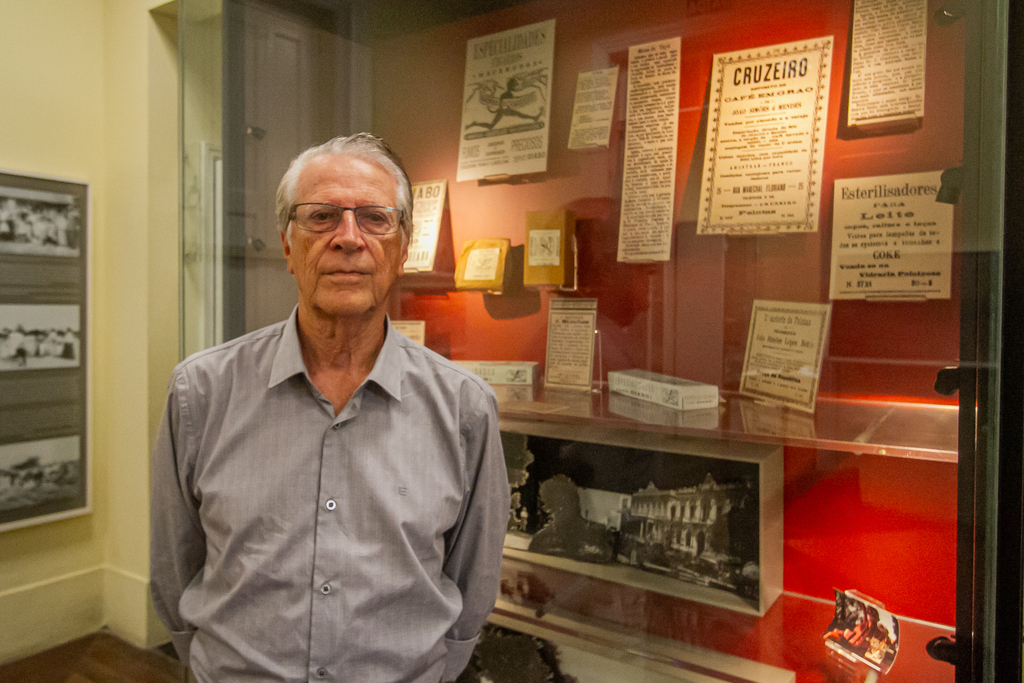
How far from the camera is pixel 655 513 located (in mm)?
1642

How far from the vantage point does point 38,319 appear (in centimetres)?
222

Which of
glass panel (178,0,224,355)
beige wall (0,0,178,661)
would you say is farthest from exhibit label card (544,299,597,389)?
beige wall (0,0,178,661)

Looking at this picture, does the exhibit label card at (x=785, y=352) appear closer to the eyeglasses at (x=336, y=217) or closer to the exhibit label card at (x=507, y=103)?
the exhibit label card at (x=507, y=103)

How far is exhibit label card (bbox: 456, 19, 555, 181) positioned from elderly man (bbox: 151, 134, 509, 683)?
407mm

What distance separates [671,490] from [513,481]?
410 mm

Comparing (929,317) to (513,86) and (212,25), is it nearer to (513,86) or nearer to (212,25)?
(513,86)

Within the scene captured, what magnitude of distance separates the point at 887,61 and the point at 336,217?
1.13 meters

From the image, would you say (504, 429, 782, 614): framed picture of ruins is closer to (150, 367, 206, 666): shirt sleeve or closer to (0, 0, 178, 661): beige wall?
(150, 367, 206, 666): shirt sleeve

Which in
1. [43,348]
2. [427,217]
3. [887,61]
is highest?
[887,61]

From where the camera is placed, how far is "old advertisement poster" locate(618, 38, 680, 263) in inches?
63.2

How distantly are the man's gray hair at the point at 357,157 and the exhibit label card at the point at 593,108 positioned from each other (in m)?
0.51

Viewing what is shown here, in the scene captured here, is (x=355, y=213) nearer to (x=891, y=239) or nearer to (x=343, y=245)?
(x=343, y=245)

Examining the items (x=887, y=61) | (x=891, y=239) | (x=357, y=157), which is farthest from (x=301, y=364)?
(x=887, y=61)

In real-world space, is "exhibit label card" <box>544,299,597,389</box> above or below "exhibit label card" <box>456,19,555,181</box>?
below
